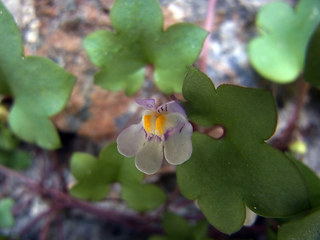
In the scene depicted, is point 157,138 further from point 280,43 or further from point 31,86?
point 280,43

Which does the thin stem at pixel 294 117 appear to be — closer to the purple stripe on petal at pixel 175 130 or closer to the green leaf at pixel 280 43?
the green leaf at pixel 280 43

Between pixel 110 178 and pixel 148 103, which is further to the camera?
pixel 110 178

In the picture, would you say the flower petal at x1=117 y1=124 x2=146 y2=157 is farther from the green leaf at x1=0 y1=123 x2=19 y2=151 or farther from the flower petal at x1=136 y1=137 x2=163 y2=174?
the green leaf at x1=0 y1=123 x2=19 y2=151

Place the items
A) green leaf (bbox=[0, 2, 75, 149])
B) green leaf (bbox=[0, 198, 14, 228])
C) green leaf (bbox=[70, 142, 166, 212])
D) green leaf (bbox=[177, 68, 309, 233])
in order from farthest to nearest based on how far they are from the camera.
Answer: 1. green leaf (bbox=[0, 198, 14, 228])
2. green leaf (bbox=[70, 142, 166, 212])
3. green leaf (bbox=[0, 2, 75, 149])
4. green leaf (bbox=[177, 68, 309, 233])

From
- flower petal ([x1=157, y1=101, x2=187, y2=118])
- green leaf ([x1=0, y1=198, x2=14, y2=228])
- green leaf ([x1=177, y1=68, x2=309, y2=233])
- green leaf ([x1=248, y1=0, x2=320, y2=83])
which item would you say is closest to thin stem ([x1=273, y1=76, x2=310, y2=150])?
green leaf ([x1=248, y1=0, x2=320, y2=83])

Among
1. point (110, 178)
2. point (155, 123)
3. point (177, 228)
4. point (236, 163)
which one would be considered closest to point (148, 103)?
point (155, 123)

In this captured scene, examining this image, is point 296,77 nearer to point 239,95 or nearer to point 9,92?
point 239,95
